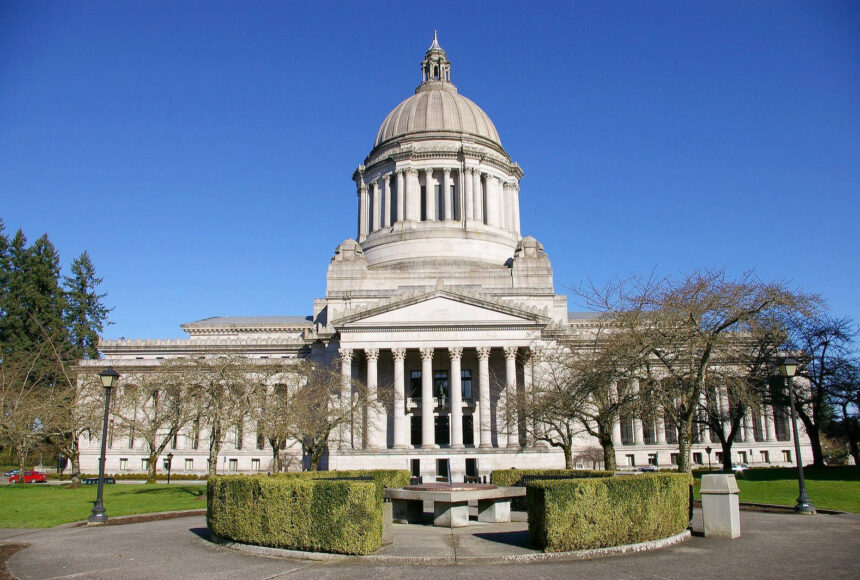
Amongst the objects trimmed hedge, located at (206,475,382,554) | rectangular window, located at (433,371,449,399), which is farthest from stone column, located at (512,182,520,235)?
trimmed hedge, located at (206,475,382,554)

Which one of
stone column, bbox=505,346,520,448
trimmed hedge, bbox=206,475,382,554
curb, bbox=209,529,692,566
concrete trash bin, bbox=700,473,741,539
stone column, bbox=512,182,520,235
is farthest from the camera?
stone column, bbox=512,182,520,235

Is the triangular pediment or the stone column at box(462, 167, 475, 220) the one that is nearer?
the triangular pediment

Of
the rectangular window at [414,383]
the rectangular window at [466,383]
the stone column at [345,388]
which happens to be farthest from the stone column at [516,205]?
the stone column at [345,388]

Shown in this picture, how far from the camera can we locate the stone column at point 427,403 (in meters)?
51.1

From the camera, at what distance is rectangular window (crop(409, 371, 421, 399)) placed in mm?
57375

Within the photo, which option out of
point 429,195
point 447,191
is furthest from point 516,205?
point 429,195

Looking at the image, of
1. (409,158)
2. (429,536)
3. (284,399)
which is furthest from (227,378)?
(409,158)

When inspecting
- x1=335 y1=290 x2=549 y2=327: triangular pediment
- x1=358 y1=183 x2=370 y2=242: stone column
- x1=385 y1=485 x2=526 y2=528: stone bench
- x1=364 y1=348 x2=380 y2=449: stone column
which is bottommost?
x1=385 y1=485 x2=526 y2=528: stone bench

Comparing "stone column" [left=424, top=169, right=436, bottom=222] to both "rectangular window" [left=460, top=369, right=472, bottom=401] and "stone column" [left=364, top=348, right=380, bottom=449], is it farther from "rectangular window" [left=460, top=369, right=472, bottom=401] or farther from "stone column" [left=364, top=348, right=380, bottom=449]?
"stone column" [left=364, top=348, right=380, bottom=449]

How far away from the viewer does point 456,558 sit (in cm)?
1516

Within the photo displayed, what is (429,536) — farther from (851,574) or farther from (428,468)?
(428,468)

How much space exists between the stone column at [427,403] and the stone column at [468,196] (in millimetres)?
21416

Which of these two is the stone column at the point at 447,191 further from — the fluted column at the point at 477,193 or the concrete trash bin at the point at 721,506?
the concrete trash bin at the point at 721,506

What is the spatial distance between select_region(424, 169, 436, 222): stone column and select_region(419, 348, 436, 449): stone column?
21.1m
